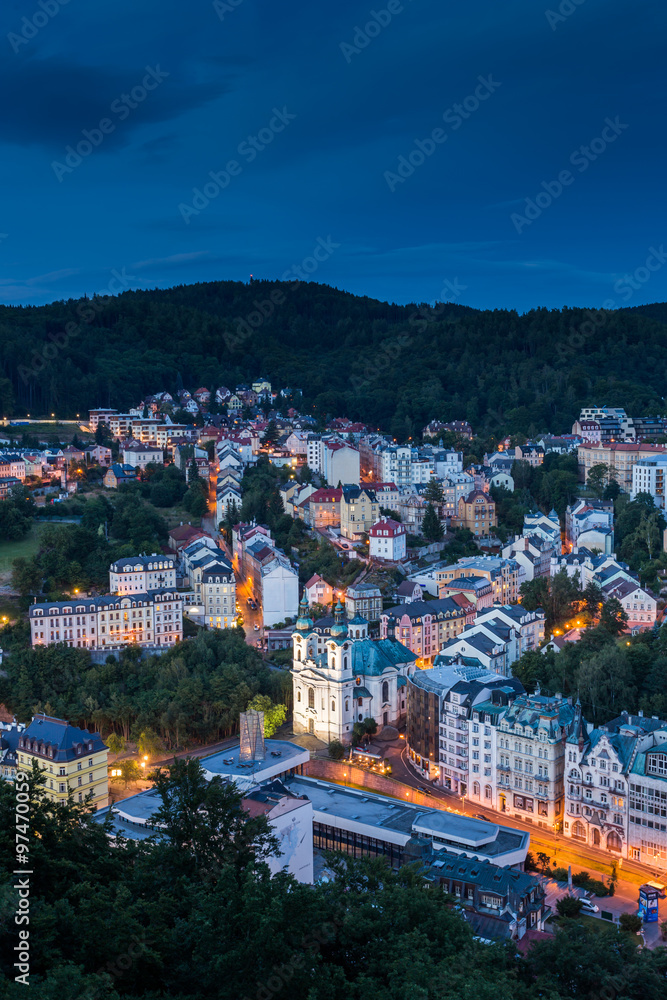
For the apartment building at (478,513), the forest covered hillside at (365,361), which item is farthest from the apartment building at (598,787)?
the forest covered hillside at (365,361)

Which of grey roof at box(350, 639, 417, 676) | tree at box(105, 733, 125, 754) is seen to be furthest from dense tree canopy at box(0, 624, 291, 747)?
grey roof at box(350, 639, 417, 676)

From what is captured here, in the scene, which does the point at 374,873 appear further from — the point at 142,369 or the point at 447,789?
the point at 142,369

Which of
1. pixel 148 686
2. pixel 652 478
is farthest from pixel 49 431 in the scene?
pixel 652 478

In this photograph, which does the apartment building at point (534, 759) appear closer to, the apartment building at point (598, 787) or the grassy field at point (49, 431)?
the apartment building at point (598, 787)

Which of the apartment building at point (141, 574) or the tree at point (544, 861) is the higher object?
the apartment building at point (141, 574)

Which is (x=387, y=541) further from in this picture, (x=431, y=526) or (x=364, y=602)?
(x=364, y=602)

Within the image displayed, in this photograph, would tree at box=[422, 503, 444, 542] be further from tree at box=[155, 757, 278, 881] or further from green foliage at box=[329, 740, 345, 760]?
tree at box=[155, 757, 278, 881]
